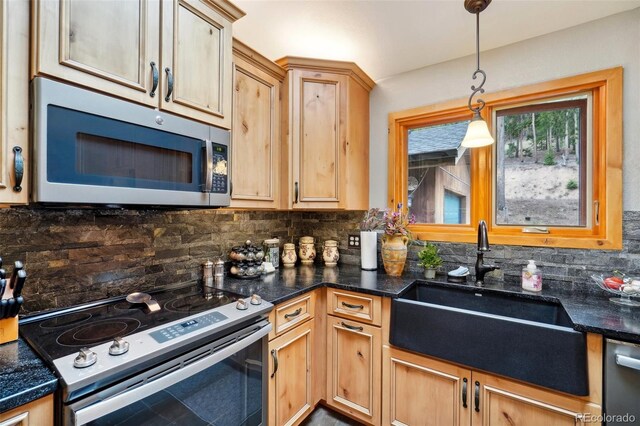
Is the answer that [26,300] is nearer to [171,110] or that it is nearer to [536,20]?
[171,110]

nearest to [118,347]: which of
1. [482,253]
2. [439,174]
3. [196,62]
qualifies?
[196,62]

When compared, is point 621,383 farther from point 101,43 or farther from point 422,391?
point 101,43

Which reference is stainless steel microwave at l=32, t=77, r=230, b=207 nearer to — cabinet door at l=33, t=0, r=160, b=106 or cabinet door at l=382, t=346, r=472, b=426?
cabinet door at l=33, t=0, r=160, b=106

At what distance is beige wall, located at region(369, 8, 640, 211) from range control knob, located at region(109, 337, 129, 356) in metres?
1.85

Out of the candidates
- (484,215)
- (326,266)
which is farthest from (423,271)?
(326,266)

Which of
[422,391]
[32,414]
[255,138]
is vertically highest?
[255,138]

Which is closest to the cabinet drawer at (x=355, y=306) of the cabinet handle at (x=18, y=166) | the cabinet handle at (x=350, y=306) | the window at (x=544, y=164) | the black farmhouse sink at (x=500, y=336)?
the cabinet handle at (x=350, y=306)

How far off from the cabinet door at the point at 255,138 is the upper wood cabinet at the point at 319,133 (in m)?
0.08

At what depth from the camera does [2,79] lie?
868 mm

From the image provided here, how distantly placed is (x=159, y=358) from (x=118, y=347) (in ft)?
0.42

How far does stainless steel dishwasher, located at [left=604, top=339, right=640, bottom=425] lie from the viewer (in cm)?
106

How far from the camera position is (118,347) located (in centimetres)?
89

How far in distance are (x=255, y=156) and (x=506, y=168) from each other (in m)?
1.66

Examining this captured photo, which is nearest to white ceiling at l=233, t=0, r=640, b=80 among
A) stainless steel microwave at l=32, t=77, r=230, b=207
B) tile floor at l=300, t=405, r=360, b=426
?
stainless steel microwave at l=32, t=77, r=230, b=207
